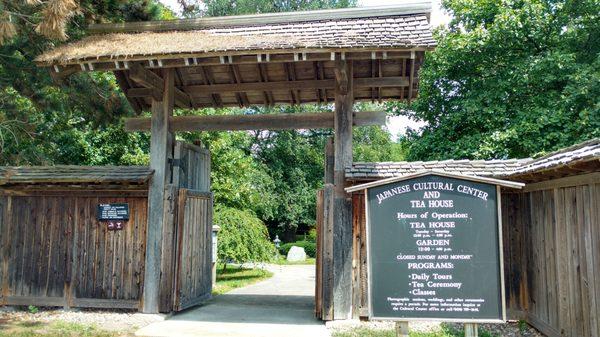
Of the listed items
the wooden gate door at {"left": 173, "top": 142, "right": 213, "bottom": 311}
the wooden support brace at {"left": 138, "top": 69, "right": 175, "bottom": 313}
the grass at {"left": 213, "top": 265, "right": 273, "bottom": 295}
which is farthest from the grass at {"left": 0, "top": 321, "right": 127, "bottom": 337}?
the grass at {"left": 213, "top": 265, "right": 273, "bottom": 295}

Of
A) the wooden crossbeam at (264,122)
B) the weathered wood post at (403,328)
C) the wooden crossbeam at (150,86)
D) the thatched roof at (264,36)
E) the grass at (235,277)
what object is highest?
the thatched roof at (264,36)

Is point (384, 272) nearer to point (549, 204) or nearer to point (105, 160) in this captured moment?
point (549, 204)

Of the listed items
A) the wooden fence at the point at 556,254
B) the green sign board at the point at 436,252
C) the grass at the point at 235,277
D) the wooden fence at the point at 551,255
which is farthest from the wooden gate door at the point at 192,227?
the wooden fence at the point at 556,254

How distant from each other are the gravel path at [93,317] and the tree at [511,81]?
11.1 metres

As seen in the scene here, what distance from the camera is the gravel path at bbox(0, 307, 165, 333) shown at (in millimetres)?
8266

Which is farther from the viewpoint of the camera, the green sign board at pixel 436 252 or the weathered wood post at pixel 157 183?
the weathered wood post at pixel 157 183

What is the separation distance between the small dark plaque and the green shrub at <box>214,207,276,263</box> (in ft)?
20.8

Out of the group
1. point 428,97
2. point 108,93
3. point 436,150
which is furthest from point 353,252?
point 428,97

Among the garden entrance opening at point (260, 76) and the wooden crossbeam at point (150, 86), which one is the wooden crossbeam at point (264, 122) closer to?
the garden entrance opening at point (260, 76)

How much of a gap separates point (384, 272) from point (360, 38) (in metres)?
4.14

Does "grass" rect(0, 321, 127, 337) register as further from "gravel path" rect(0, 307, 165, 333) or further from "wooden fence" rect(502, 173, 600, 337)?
"wooden fence" rect(502, 173, 600, 337)

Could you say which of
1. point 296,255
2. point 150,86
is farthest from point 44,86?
point 296,255

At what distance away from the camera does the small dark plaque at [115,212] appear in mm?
9273

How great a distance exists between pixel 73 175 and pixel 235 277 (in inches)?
380
